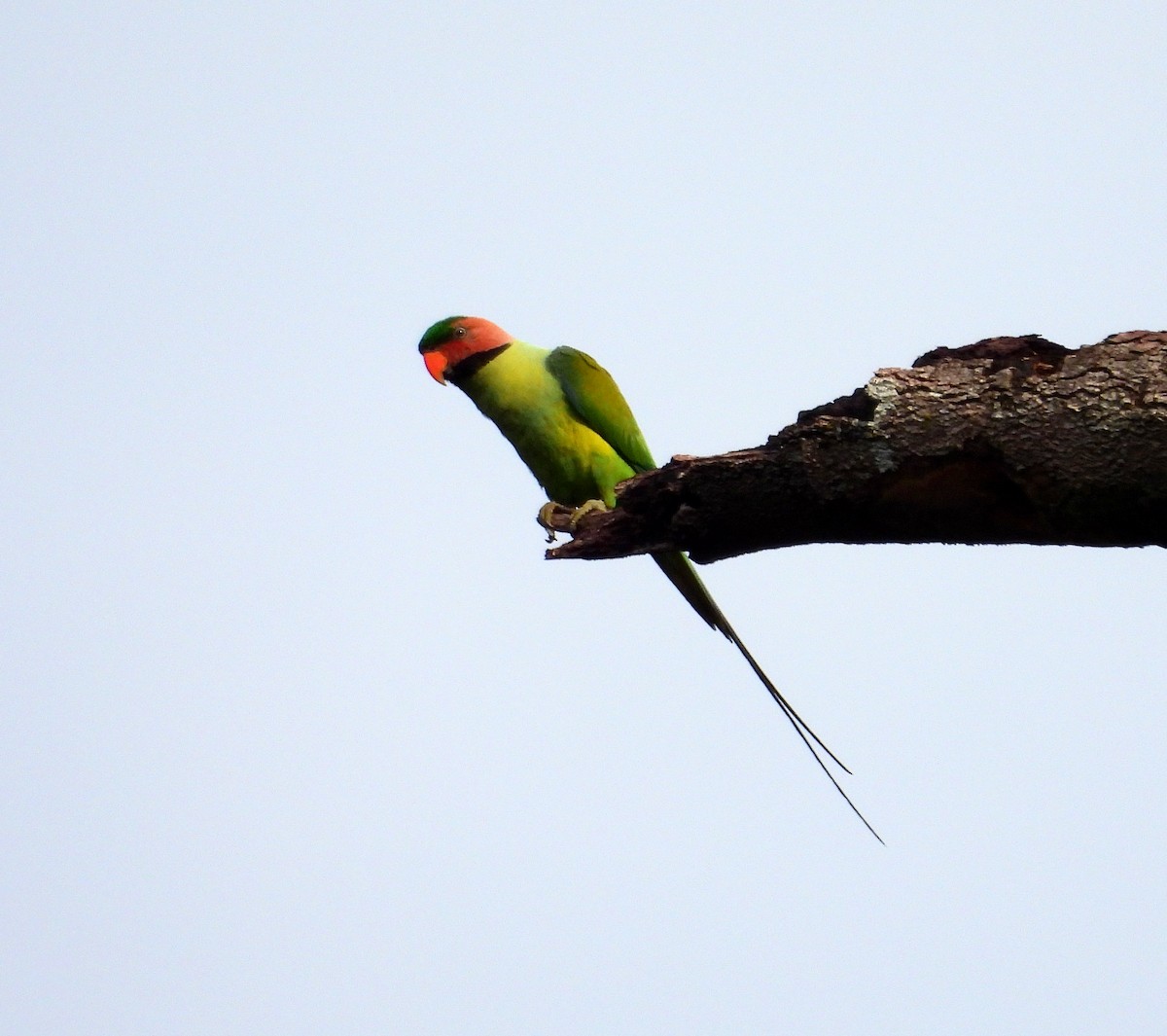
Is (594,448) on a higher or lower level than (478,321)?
lower

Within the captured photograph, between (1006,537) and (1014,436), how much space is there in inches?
7.0

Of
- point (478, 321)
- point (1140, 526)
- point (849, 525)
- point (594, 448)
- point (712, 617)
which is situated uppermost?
point (478, 321)

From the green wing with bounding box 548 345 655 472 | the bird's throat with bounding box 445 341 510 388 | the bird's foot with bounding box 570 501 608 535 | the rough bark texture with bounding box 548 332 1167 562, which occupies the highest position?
the bird's throat with bounding box 445 341 510 388

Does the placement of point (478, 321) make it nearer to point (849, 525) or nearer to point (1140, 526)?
point (849, 525)

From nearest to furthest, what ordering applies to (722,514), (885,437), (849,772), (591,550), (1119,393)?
1. (1119,393)
2. (885,437)
3. (722,514)
4. (591,550)
5. (849,772)

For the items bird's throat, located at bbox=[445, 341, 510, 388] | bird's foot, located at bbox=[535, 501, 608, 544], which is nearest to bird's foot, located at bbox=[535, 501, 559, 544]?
bird's foot, located at bbox=[535, 501, 608, 544]

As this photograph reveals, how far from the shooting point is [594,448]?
4.36 m

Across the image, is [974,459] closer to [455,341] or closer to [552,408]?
[552,408]

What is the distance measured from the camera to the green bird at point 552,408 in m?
4.35

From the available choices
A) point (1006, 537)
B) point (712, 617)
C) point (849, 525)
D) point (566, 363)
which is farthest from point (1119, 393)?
point (566, 363)

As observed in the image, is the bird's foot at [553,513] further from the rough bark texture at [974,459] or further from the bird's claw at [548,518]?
the rough bark texture at [974,459]

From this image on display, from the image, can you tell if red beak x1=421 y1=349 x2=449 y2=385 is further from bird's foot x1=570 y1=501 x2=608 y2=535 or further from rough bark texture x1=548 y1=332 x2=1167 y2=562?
rough bark texture x1=548 y1=332 x2=1167 y2=562

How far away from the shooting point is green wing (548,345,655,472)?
439cm

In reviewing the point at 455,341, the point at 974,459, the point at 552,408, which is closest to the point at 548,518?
the point at 552,408
